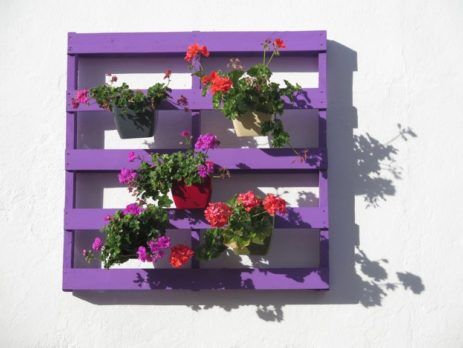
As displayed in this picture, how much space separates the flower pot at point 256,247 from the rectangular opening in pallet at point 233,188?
1.06ft

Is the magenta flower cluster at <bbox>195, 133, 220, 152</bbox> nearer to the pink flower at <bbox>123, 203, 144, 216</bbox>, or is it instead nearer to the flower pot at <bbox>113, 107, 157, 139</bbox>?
the flower pot at <bbox>113, 107, 157, 139</bbox>

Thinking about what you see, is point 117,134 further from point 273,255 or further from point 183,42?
point 273,255

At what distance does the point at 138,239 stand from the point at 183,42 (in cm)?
103

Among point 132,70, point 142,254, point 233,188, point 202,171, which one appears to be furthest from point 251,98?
point 142,254

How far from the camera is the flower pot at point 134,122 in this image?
2.61 m

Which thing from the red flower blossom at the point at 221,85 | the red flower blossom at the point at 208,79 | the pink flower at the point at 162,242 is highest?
the red flower blossom at the point at 208,79

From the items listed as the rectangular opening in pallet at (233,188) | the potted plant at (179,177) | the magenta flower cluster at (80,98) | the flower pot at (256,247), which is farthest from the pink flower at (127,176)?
the flower pot at (256,247)

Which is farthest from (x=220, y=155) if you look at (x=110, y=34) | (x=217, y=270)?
(x=110, y=34)

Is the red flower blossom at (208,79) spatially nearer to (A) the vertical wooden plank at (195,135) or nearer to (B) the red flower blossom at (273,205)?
(A) the vertical wooden plank at (195,135)

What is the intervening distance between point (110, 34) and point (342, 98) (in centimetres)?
124

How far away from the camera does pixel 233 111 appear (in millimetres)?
2498

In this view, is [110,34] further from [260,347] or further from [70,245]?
[260,347]

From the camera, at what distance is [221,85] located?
8.09ft

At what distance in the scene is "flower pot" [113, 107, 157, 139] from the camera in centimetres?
261
